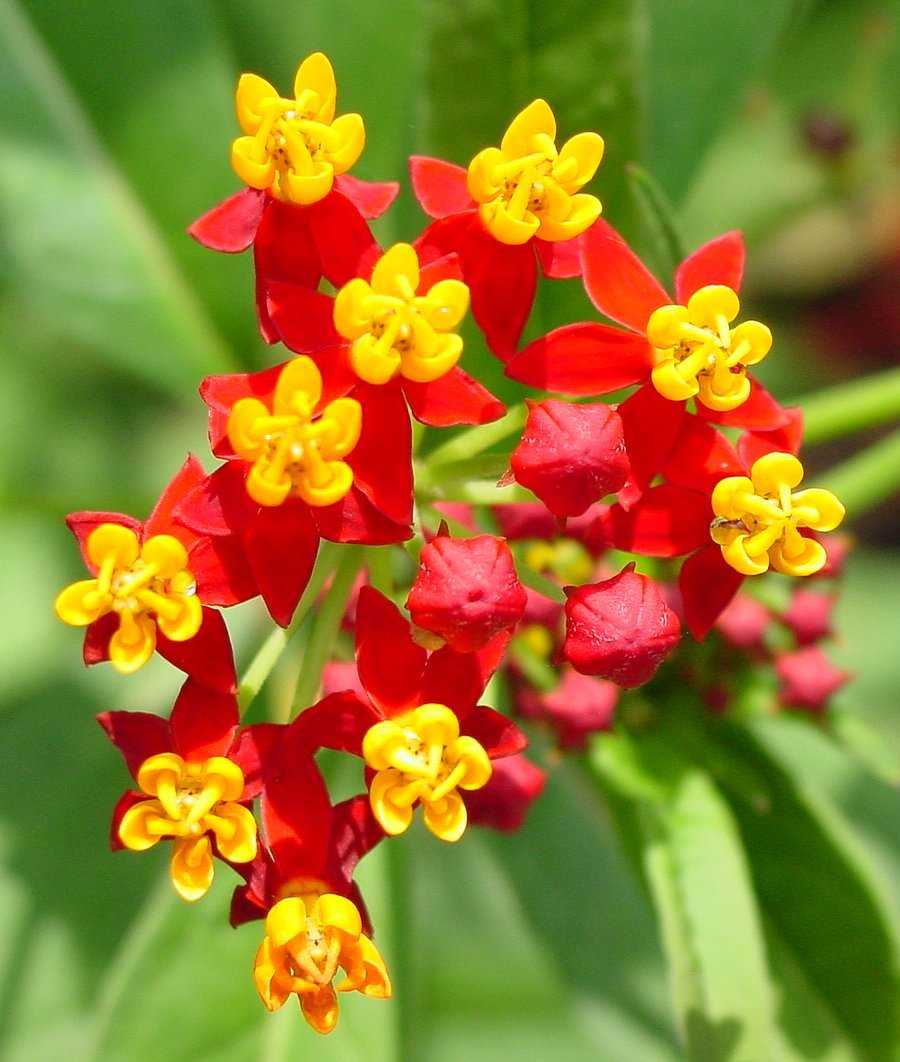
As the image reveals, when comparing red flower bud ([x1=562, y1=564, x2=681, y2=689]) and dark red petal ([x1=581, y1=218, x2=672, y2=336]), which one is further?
dark red petal ([x1=581, y1=218, x2=672, y2=336])

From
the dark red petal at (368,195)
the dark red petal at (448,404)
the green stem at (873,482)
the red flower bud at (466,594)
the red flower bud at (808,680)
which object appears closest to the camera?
the red flower bud at (466,594)

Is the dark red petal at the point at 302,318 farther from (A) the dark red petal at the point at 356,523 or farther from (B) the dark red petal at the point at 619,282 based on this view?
(B) the dark red petal at the point at 619,282

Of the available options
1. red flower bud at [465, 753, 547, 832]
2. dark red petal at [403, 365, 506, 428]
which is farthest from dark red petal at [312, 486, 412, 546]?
red flower bud at [465, 753, 547, 832]

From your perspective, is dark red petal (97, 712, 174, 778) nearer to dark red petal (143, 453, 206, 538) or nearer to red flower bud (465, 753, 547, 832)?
dark red petal (143, 453, 206, 538)

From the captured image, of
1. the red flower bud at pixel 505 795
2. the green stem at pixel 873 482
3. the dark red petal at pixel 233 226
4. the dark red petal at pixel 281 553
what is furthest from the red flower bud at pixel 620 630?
the green stem at pixel 873 482

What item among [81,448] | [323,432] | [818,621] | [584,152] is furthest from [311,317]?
[81,448]

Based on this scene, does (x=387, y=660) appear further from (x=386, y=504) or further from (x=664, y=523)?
(x=664, y=523)

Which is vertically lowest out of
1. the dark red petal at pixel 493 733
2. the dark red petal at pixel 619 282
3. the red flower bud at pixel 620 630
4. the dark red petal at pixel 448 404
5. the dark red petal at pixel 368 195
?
the dark red petal at pixel 493 733
